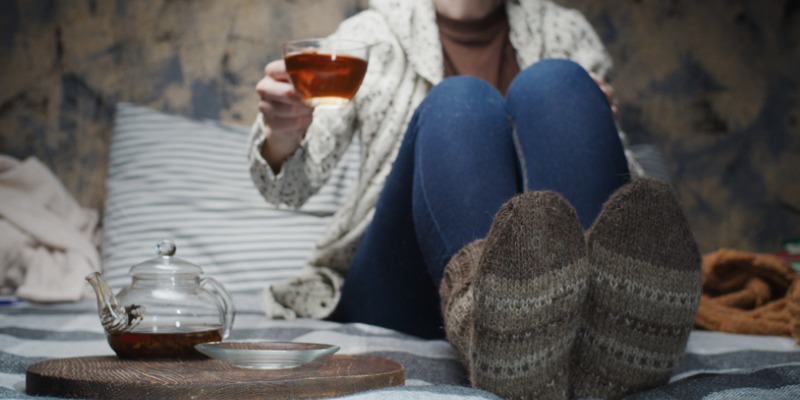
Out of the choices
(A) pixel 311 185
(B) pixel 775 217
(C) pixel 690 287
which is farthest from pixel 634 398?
(B) pixel 775 217

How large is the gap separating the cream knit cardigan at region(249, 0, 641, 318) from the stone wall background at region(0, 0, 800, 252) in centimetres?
87

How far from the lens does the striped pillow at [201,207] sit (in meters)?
1.69

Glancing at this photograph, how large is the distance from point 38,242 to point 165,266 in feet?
3.40

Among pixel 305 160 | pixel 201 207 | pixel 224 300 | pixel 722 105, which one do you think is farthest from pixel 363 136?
pixel 722 105

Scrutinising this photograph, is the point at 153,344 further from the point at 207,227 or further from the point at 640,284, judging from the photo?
the point at 207,227

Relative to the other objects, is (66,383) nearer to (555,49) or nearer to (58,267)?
(555,49)

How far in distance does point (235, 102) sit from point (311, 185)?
3.23ft

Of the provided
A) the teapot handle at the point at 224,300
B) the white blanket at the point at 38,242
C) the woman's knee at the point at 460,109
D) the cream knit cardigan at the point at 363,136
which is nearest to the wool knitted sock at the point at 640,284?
the woman's knee at the point at 460,109

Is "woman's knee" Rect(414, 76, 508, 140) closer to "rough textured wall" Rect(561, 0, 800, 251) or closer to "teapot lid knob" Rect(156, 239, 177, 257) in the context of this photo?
"teapot lid knob" Rect(156, 239, 177, 257)

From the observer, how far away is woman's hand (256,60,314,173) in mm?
970

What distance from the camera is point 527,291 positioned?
0.63 meters

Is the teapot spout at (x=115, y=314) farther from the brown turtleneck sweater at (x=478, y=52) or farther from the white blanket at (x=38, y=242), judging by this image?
the white blanket at (x=38, y=242)

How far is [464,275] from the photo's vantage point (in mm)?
724

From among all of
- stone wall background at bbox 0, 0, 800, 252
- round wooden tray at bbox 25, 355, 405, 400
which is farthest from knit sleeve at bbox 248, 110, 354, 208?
stone wall background at bbox 0, 0, 800, 252
